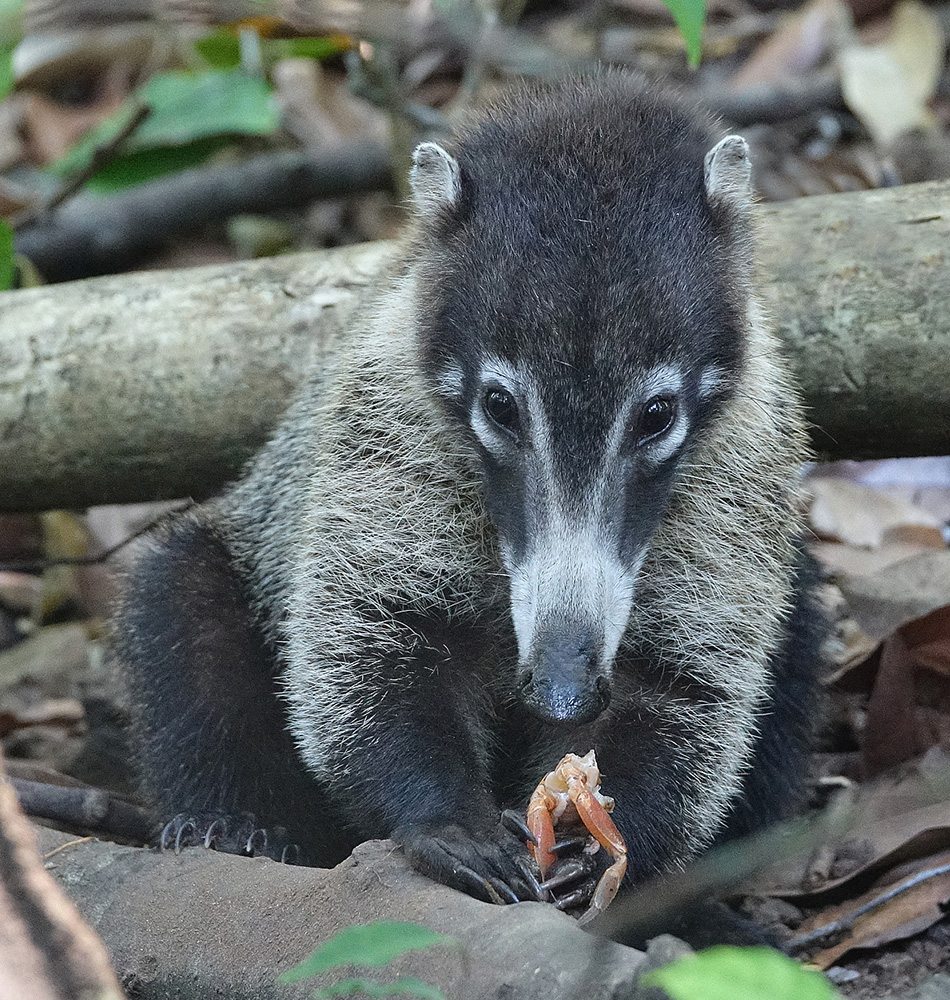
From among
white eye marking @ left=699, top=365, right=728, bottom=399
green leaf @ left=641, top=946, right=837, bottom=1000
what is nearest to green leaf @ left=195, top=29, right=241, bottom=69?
white eye marking @ left=699, top=365, right=728, bottom=399

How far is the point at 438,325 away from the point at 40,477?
2152 mm

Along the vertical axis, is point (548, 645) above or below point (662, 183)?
below

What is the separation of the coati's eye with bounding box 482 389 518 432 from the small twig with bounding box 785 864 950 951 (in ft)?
5.87

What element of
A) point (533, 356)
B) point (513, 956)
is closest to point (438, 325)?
point (533, 356)

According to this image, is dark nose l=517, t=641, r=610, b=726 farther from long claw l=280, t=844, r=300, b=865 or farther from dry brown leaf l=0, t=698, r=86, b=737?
dry brown leaf l=0, t=698, r=86, b=737

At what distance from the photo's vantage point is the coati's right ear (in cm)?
389

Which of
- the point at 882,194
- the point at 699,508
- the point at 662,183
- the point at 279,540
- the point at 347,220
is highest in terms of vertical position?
the point at 662,183

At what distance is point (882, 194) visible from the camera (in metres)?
5.02

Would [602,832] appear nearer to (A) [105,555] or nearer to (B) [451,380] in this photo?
(B) [451,380]

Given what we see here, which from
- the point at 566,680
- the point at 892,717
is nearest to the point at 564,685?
the point at 566,680

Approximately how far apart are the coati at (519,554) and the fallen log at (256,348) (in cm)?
48

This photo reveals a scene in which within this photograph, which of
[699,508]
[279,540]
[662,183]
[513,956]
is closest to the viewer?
[513,956]

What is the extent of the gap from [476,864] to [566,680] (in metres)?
0.50

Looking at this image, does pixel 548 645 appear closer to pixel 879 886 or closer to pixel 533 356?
pixel 533 356
